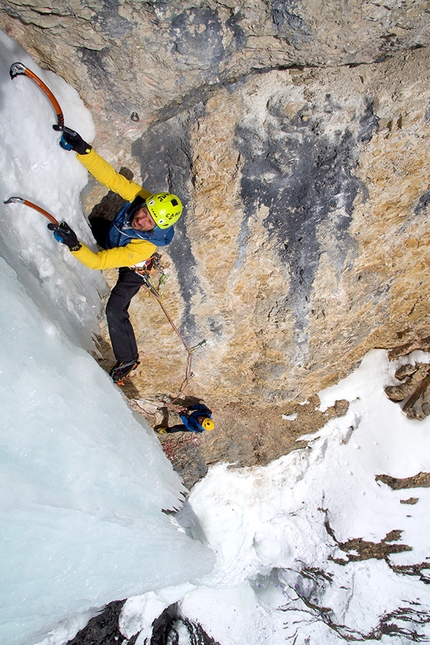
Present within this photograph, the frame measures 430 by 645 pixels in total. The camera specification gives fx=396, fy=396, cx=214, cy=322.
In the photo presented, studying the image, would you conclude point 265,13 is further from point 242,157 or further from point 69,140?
point 69,140

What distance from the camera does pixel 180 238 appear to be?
3715mm

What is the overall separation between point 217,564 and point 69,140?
18.7ft

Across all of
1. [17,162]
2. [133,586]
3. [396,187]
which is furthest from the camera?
[133,586]

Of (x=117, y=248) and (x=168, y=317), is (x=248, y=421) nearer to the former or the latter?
(x=168, y=317)

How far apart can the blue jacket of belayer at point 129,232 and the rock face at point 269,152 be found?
0.24 metres

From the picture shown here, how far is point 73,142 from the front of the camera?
10.1 feet

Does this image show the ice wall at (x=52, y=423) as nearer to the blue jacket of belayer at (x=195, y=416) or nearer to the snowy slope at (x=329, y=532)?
the blue jacket of belayer at (x=195, y=416)

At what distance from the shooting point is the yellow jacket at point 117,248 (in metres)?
3.25

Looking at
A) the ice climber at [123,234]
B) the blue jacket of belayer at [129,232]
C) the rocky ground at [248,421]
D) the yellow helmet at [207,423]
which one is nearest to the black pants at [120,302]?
the ice climber at [123,234]

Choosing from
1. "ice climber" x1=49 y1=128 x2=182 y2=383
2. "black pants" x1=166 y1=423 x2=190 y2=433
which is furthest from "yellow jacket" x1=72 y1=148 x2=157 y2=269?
"black pants" x1=166 y1=423 x2=190 y2=433

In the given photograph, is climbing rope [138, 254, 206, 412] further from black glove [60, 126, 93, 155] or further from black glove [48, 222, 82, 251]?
black glove [60, 126, 93, 155]

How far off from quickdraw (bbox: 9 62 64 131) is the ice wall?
4 cm

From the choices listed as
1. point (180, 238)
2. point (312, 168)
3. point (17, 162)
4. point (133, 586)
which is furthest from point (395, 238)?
point (133, 586)

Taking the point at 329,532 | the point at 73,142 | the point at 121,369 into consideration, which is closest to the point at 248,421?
the point at 329,532
